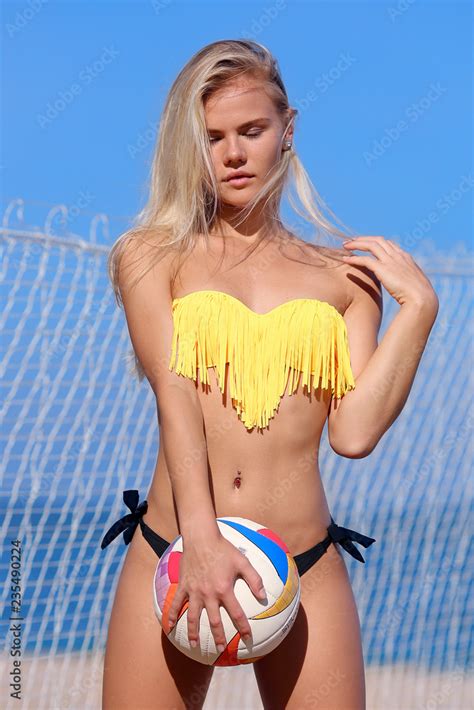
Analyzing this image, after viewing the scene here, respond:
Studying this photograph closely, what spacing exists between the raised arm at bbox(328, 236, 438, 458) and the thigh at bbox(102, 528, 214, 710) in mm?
631

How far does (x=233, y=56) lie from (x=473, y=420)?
465cm

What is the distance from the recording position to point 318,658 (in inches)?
105

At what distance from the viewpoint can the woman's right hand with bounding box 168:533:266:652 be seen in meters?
2.40

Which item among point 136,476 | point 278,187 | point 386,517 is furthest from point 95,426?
point 278,187

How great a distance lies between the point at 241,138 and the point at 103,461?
3.59m

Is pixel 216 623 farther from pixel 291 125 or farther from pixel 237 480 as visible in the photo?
pixel 291 125

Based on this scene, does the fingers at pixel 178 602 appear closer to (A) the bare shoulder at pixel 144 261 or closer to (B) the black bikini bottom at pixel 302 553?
(B) the black bikini bottom at pixel 302 553

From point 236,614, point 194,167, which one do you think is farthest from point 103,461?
point 236,614

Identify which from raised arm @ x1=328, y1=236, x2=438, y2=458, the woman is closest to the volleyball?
the woman

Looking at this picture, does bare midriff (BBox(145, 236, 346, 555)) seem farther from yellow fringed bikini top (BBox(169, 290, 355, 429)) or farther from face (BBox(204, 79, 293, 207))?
face (BBox(204, 79, 293, 207))

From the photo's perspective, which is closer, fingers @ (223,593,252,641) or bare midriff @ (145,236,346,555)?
fingers @ (223,593,252,641)

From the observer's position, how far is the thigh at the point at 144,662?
104 inches

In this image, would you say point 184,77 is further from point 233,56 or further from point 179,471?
point 179,471

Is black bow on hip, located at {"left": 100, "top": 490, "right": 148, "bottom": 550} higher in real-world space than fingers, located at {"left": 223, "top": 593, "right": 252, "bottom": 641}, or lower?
higher
